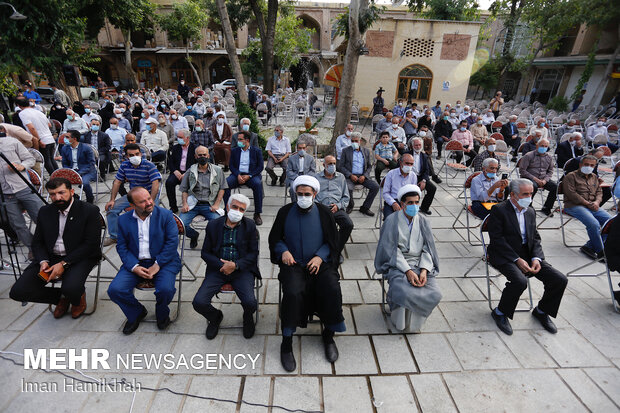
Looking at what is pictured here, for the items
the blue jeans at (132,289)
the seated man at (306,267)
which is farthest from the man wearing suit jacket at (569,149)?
the blue jeans at (132,289)

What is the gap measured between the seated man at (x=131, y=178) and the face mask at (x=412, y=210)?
11.9 ft

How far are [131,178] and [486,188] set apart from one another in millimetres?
5530

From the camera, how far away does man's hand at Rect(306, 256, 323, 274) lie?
2.87 meters

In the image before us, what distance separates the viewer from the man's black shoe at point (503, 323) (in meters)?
3.18

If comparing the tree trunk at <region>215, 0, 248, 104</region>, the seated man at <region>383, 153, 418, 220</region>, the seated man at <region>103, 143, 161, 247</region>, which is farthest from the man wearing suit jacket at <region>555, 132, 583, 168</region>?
the tree trunk at <region>215, 0, 248, 104</region>

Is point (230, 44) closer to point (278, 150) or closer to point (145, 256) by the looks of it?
point (278, 150)

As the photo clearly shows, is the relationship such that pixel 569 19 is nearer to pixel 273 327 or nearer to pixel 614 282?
pixel 614 282

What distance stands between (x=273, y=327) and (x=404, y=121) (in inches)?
312

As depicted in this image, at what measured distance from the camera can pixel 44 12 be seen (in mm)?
11055

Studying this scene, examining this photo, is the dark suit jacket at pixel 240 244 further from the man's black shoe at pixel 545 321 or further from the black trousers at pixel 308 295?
the man's black shoe at pixel 545 321

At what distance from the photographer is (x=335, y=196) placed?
4.55 metres

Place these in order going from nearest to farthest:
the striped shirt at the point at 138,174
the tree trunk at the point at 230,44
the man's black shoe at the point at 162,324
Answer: the man's black shoe at the point at 162,324 < the striped shirt at the point at 138,174 < the tree trunk at the point at 230,44

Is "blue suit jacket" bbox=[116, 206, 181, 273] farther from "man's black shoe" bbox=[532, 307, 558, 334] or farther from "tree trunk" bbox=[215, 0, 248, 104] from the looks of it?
"tree trunk" bbox=[215, 0, 248, 104]

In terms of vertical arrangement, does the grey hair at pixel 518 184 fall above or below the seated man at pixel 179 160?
above
